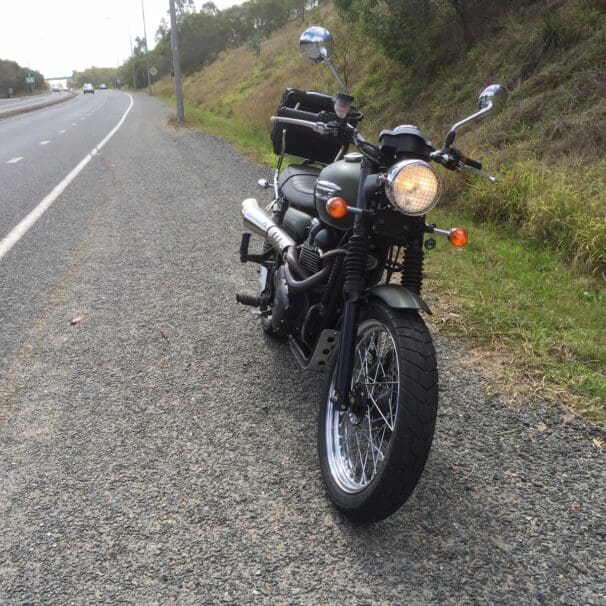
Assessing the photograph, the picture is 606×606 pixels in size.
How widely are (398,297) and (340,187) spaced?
743 millimetres

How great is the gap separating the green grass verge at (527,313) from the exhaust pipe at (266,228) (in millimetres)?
1353

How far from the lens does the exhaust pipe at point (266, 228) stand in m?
3.33

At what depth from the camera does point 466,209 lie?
272 inches

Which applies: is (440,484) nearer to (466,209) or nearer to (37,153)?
(466,209)

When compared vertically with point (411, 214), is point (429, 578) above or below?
below

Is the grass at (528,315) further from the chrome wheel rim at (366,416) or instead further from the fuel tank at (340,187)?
the fuel tank at (340,187)

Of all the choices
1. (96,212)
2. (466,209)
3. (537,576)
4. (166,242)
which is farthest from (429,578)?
(96,212)

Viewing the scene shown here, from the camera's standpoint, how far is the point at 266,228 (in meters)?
3.65

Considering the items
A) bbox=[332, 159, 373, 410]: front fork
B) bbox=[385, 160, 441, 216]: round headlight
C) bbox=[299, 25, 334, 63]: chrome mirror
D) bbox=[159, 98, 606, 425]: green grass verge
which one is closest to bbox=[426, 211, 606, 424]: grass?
bbox=[159, 98, 606, 425]: green grass verge

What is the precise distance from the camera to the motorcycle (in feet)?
6.86

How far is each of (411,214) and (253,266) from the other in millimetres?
3270

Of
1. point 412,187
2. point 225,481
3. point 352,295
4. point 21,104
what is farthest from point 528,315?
point 21,104

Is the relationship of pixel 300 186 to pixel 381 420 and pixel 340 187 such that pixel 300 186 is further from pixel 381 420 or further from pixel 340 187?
pixel 381 420

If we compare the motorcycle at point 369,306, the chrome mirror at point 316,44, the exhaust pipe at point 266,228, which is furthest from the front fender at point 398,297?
the chrome mirror at point 316,44
